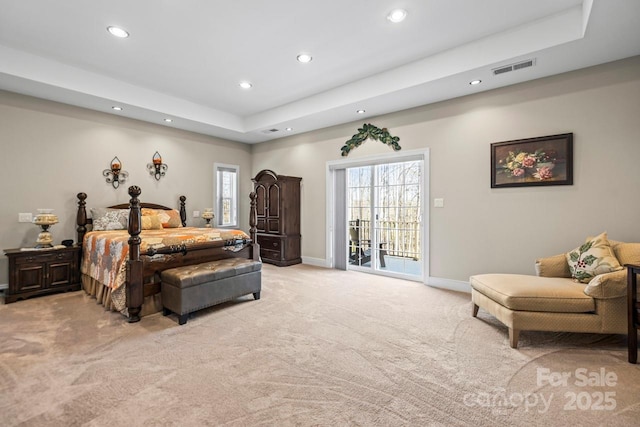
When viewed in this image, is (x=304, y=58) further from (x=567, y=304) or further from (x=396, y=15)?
(x=567, y=304)

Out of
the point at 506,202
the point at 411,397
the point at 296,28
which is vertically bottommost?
the point at 411,397

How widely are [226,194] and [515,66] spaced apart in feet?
18.9

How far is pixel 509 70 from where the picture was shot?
331 cm

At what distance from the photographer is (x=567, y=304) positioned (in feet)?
7.82

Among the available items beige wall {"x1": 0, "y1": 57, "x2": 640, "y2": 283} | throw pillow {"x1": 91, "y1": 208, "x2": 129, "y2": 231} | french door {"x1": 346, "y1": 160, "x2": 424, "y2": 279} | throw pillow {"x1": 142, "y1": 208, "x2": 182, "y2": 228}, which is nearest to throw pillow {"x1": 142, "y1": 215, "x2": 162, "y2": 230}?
throw pillow {"x1": 142, "y1": 208, "x2": 182, "y2": 228}

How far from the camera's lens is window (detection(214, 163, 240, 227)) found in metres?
6.53

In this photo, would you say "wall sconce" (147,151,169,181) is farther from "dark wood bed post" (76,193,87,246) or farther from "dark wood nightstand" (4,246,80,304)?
"dark wood nightstand" (4,246,80,304)

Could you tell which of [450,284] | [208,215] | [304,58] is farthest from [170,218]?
[450,284]

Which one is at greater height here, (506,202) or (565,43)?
(565,43)

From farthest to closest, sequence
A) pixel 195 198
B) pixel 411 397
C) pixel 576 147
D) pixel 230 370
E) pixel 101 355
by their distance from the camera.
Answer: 1. pixel 195 198
2. pixel 576 147
3. pixel 101 355
4. pixel 230 370
5. pixel 411 397

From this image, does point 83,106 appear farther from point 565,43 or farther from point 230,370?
point 565,43

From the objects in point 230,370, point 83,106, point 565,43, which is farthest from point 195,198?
point 565,43

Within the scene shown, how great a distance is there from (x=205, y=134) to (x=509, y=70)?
5484mm

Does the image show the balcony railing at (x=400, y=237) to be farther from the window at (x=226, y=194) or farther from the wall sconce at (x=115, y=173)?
the wall sconce at (x=115, y=173)
